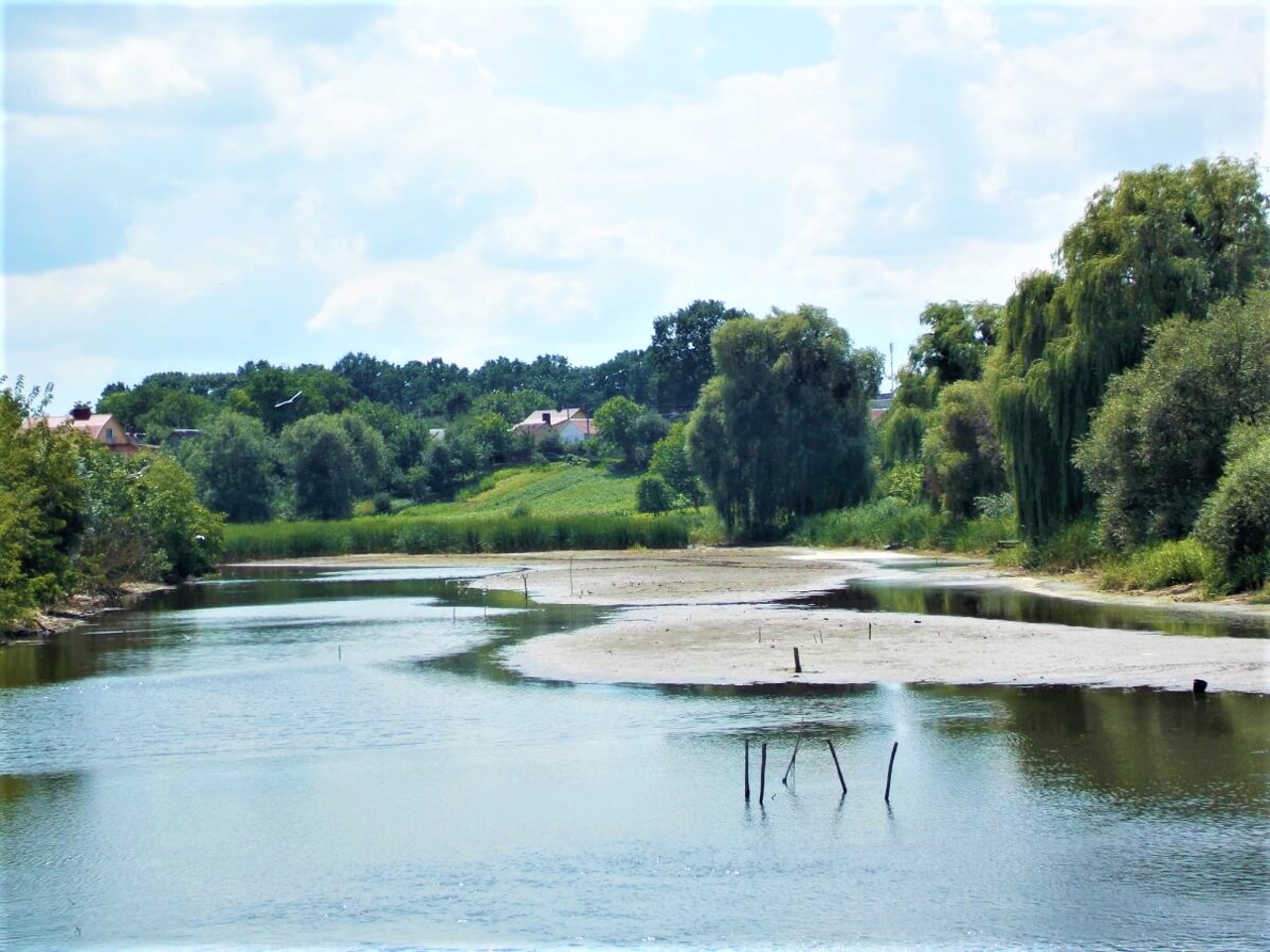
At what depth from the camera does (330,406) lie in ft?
518

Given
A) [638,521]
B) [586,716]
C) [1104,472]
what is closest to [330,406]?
[638,521]

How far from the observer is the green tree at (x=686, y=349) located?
15875 cm

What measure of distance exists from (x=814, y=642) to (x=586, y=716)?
9.19 metres

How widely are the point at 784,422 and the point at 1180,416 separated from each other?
42361mm

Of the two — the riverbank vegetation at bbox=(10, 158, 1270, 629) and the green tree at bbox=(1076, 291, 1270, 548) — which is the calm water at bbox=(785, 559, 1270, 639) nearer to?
the riverbank vegetation at bbox=(10, 158, 1270, 629)

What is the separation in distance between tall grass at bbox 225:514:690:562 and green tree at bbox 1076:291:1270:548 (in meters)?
46.4

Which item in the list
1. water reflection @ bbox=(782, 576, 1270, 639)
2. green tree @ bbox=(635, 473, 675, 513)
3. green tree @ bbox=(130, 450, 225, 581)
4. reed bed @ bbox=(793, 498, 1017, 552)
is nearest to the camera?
water reflection @ bbox=(782, 576, 1270, 639)

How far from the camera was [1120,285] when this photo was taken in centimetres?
4422

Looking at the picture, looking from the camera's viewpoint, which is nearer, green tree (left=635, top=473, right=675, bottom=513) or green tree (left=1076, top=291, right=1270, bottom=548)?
green tree (left=1076, top=291, right=1270, bottom=548)

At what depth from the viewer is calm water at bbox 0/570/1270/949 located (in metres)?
14.2

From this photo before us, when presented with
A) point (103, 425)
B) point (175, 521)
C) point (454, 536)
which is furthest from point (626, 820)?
point (103, 425)

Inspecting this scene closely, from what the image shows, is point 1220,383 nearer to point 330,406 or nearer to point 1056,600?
point 1056,600

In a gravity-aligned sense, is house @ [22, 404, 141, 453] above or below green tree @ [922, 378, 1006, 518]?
above

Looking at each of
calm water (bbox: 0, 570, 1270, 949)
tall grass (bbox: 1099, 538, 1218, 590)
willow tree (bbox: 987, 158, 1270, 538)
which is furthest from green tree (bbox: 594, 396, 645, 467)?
calm water (bbox: 0, 570, 1270, 949)
